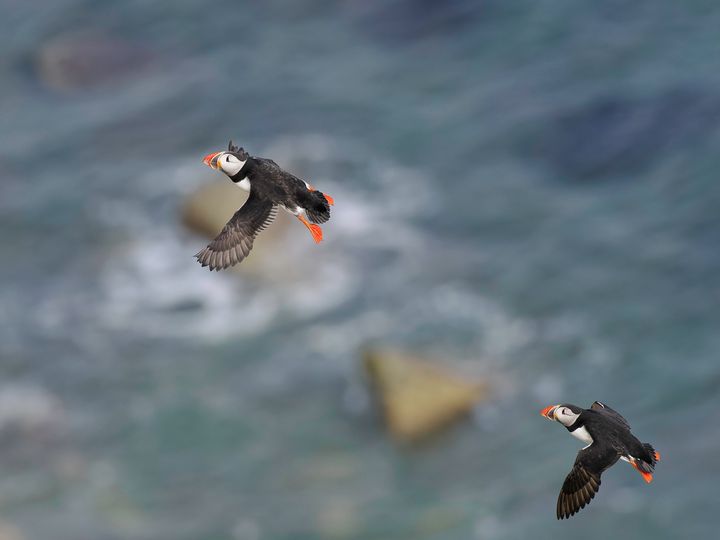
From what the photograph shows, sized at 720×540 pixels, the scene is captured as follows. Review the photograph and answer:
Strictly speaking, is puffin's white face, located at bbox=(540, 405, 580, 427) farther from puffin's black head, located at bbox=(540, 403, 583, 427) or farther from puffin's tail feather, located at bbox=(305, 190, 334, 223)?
puffin's tail feather, located at bbox=(305, 190, 334, 223)

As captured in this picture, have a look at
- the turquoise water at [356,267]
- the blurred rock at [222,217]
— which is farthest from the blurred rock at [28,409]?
the blurred rock at [222,217]

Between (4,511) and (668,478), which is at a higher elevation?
(4,511)

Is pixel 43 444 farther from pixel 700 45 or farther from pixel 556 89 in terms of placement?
pixel 700 45

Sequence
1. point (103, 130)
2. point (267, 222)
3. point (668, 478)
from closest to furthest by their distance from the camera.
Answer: point (267, 222) → point (668, 478) → point (103, 130)

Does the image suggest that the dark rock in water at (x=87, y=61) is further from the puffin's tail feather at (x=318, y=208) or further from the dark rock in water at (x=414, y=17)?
the puffin's tail feather at (x=318, y=208)

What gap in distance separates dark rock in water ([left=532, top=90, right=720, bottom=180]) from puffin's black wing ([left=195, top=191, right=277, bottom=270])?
34100 mm

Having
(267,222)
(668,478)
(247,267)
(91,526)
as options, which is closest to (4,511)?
A: (91,526)

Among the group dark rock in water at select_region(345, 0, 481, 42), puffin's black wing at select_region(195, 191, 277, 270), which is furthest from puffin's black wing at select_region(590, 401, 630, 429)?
dark rock in water at select_region(345, 0, 481, 42)

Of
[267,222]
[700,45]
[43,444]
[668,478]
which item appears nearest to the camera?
[267,222]

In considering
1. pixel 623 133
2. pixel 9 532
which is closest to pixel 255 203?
pixel 9 532

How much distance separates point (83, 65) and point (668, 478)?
31390mm

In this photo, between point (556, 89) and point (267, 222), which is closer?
point (267, 222)

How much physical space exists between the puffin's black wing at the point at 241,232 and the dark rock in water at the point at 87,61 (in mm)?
42733

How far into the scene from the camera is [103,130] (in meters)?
55.3
